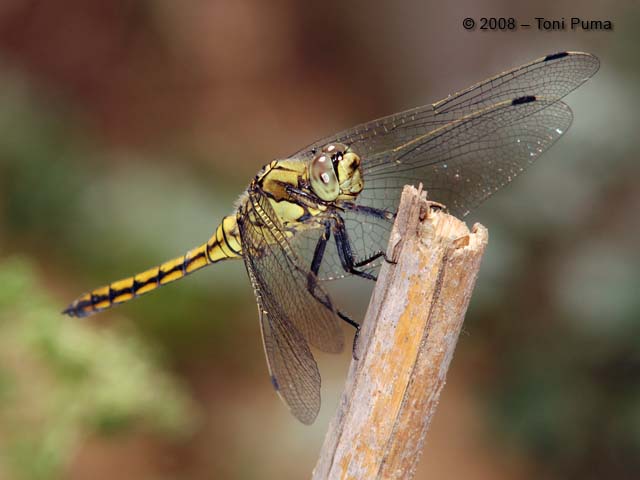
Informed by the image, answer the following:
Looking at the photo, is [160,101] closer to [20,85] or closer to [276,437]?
[20,85]

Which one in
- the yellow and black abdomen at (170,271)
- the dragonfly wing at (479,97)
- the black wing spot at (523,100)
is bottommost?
the yellow and black abdomen at (170,271)

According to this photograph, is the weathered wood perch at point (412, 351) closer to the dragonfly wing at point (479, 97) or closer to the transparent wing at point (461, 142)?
the transparent wing at point (461, 142)

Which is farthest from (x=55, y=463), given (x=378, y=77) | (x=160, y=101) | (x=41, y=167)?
(x=378, y=77)

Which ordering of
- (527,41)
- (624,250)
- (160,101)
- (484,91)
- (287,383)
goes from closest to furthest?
1. (287,383)
2. (484,91)
3. (624,250)
4. (527,41)
5. (160,101)

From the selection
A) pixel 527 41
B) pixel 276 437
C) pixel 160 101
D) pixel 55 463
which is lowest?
pixel 55 463

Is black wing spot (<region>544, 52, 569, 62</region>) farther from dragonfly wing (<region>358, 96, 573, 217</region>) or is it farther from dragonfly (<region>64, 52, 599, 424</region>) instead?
dragonfly wing (<region>358, 96, 573, 217</region>)

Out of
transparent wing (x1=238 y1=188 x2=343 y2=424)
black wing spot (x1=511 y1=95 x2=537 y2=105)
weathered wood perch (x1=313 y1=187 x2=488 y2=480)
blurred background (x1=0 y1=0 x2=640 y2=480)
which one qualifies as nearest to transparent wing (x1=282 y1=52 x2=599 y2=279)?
black wing spot (x1=511 y1=95 x2=537 y2=105)

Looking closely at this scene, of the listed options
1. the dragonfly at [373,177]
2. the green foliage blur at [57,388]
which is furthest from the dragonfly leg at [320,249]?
the green foliage blur at [57,388]
